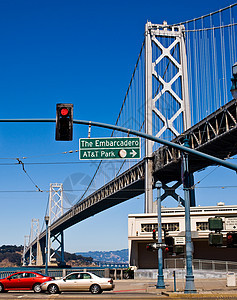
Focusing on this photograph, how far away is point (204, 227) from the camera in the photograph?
4978 cm

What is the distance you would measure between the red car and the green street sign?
49.4ft

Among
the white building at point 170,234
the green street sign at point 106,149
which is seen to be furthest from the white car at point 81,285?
the white building at point 170,234

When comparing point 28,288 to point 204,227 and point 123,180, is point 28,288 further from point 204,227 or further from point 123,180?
point 123,180

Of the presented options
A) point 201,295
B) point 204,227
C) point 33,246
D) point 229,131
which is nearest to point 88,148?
point 201,295

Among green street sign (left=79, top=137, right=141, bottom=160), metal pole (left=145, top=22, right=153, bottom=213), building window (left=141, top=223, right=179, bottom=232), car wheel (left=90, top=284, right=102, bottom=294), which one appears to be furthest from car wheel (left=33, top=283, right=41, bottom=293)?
metal pole (left=145, top=22, right=153, bottom=213)

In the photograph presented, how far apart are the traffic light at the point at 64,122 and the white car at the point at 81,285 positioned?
13982 mm

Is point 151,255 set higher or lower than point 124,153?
lower

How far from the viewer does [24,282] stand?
29.1 metres

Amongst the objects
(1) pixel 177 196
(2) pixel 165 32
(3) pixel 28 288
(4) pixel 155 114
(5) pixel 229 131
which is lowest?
(3) pixel 28 288

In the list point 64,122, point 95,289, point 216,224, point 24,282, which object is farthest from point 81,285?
point 64,122

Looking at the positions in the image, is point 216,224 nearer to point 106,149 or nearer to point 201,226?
point 106,149

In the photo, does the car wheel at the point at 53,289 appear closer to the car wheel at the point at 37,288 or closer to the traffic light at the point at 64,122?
the car wheel at the point at 37,288

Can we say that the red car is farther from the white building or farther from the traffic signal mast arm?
the white building

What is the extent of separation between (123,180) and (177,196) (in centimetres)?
1460
